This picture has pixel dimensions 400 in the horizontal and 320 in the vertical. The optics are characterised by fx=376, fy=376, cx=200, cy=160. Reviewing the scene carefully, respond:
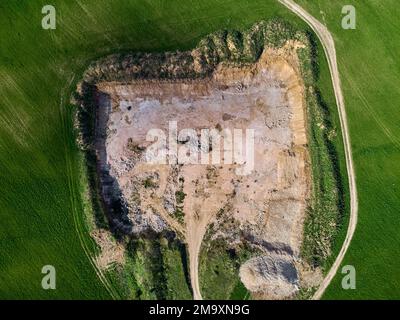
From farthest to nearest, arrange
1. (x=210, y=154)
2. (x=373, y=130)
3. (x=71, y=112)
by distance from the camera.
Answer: (x=210, y=154), (x=71, y=112), (x=373, y=130)

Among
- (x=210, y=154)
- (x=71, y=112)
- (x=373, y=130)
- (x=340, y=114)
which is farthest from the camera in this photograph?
(x=210, y=154)

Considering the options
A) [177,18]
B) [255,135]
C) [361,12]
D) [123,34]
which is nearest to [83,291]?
[255,135]

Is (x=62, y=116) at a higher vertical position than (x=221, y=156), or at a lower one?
higher

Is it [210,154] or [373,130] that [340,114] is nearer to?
[373,130]

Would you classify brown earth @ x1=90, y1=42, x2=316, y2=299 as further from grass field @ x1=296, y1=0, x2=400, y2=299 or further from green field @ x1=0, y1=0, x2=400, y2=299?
grass field @ x1=296, y1=0, x2=400, y2=299

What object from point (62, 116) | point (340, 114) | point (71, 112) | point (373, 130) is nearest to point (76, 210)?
point (62, 116)

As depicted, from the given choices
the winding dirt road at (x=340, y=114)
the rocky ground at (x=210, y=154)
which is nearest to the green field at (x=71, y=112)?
the winding dirt road at (x=340, y=114)
